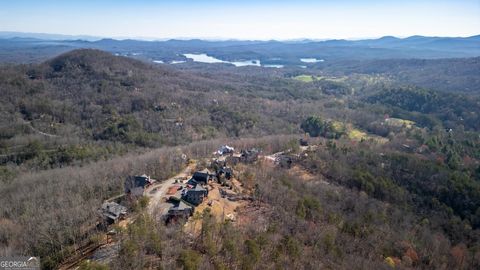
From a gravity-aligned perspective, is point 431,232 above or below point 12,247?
below

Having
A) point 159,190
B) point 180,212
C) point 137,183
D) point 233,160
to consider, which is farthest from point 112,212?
point 233,160

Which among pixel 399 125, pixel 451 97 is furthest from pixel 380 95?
pixel 399 125

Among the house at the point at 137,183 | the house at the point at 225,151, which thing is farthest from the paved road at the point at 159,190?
the house at the point at 225,151

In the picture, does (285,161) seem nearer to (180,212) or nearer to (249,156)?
(249,156)

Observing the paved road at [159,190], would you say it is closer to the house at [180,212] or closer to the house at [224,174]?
the house at [180,212]

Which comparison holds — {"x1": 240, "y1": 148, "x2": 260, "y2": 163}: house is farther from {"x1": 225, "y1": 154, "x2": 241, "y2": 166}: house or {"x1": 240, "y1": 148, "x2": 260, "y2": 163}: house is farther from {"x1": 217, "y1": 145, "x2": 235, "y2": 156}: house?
{"x1": 217, "y1": 145, "x2": 235, "y2": 156}: house

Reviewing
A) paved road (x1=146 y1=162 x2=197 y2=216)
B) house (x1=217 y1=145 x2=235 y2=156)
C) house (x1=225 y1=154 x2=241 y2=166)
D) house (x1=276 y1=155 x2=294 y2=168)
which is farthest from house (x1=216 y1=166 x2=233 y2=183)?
house (x1=276 y1=155 x2=294 y2=168)

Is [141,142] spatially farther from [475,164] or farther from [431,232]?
[475,164]
